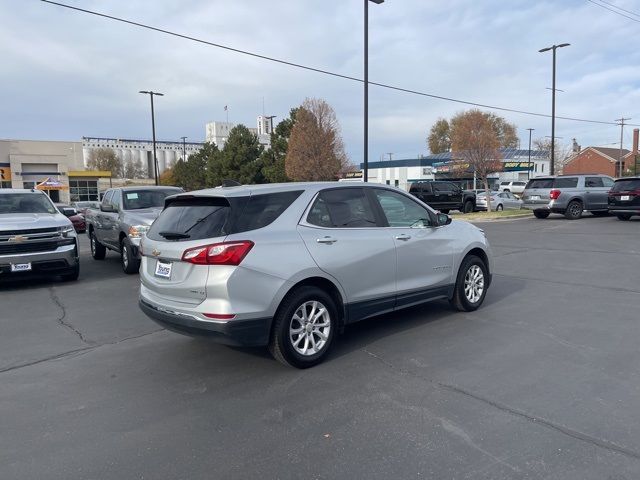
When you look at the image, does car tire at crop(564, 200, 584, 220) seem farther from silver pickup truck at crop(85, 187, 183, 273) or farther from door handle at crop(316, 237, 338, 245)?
door handle at crop(316, 237, 338, 245)

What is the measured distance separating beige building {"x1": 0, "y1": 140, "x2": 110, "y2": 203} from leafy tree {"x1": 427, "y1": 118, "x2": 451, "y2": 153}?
68.6m

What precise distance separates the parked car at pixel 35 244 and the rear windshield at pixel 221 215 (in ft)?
16.3

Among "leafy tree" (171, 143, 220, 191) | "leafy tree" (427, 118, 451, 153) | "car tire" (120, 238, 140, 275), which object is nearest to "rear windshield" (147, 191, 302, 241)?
"car tire" (120, 238, 140, 275)

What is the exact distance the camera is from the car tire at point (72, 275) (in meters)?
9.25

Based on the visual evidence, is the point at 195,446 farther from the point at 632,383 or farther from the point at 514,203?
the point at 514,203

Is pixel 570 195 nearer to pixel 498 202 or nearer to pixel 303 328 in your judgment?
pixel 498 202

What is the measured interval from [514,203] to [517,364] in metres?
28.3

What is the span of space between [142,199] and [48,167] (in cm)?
4767

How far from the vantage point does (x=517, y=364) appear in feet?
14.9

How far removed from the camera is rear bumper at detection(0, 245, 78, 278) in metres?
8.30

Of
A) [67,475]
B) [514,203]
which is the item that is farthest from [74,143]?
→ [67,475]

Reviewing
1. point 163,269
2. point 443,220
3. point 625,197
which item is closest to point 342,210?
point 443,220

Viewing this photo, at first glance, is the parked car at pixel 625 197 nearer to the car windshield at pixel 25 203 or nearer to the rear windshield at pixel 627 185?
the rear windshield at pixel 627 185

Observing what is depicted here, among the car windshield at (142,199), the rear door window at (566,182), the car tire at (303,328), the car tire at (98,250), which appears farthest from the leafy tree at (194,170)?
the car tire at (303,328)
